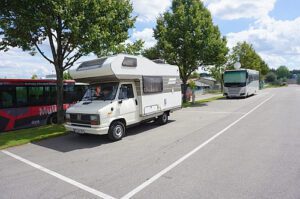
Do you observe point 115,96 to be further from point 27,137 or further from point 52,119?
point 52,119

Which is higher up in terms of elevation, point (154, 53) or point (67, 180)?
point (154, 53)

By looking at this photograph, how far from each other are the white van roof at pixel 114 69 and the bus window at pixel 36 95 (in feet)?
15.7

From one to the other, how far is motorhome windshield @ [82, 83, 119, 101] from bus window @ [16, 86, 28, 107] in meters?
5.56

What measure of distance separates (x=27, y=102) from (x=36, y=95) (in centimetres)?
70

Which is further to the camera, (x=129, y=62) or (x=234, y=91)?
(x=234, y=91)

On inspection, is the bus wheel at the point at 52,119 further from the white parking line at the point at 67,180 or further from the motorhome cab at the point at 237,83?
the motorhome cab at the point at 237,83

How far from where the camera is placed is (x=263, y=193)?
14.6 feet

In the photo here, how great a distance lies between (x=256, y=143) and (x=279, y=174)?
274 centimetres

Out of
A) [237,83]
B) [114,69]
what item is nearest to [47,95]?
[114,69]

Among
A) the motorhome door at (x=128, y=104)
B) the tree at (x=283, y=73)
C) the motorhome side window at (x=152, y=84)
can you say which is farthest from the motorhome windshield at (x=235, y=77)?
the tree at (x=283, y=73)

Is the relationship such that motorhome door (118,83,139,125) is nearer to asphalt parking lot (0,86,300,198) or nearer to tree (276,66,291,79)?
asphalt parking lot (0,86,300,198)

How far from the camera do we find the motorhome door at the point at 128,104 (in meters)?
9.74

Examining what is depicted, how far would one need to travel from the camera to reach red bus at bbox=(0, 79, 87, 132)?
507 inches

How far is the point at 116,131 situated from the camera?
9.41 meters
